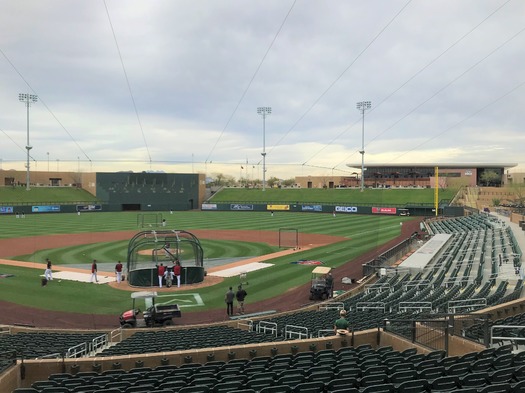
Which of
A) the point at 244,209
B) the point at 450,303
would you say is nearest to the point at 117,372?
the point at 450,303

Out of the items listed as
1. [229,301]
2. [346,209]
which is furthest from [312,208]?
[229,301]

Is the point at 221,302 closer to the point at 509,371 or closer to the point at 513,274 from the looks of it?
the point at 513,274

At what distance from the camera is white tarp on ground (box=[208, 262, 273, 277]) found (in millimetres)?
29531

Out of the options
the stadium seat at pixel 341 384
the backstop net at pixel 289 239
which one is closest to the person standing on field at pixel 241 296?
the stadium seat at pixel 341 384

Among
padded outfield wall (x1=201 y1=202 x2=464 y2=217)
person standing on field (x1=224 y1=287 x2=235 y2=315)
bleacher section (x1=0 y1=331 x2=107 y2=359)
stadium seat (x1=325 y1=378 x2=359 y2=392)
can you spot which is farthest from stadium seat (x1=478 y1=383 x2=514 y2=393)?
padded outfield wall (x1=201 y1=202 x2=464 y2=217)

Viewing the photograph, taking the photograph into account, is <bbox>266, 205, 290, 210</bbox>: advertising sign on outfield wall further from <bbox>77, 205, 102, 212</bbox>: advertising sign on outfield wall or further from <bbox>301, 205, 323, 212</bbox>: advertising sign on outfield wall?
<bbox>77, 205, 102, 212</bbox>: advertising sign on outfield wall

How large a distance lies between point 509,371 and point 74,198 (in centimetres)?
10164

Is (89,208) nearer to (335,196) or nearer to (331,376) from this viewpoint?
(335,196)

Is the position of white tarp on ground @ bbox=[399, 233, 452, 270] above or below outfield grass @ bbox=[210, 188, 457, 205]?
below

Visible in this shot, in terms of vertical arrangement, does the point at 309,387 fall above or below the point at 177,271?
above

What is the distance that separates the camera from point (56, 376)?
9641 millimetres

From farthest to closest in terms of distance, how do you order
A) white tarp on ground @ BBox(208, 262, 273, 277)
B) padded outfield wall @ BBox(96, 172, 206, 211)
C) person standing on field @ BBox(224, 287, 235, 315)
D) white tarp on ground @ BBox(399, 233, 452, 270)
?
padded outfield wall @ BBox(96, 172, 206, 211)
white tarp on ground @ BBox(208, 262, 273, 277)
white tarp on ground @ BBox(399, 233, 452, 270)
person standing on field @ BBox(224, 287, 235, 315)

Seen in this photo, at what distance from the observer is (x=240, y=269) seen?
3117 centimetres

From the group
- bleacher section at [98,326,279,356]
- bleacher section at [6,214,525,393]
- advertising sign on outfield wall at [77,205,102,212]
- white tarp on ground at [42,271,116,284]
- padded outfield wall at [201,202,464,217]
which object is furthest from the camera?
advertising sign on outfield wall at [77,205,102,212]
